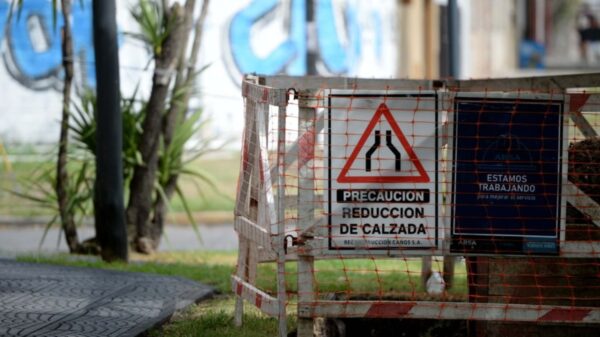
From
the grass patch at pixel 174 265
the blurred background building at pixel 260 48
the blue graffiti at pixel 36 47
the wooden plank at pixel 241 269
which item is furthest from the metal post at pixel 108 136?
the blue graffiti at pixel 36 47

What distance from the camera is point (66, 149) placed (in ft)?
39.0

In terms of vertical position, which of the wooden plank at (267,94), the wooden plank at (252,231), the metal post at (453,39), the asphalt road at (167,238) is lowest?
the asphalt road at (167,238)

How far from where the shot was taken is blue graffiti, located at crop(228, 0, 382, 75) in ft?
82.3

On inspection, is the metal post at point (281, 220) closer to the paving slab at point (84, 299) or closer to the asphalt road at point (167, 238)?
the paving slab at point (84, 299)

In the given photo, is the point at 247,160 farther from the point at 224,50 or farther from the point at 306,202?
the point at 224,50

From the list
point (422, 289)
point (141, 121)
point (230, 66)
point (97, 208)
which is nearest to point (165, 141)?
point (141, 121)

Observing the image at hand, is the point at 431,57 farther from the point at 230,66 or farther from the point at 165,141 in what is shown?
the point at 165,141

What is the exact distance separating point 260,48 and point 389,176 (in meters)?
18.9

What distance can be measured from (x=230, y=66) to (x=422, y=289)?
15908mm

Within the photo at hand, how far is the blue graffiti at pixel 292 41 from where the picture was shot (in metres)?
25.1

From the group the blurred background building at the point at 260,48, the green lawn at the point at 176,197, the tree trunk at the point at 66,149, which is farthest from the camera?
the blurred background building at the point at 260,48

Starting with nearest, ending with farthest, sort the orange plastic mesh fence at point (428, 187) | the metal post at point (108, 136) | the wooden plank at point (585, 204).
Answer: the orange plastic mesh fence at point (428, 187), the wooden plank at point (585, 204), the metal post at point (108, 136)

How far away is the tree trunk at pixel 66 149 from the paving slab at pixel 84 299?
2167 mm

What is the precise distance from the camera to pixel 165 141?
12.7 metres
